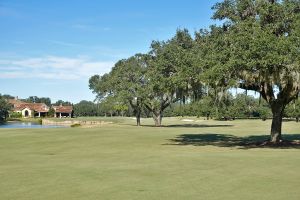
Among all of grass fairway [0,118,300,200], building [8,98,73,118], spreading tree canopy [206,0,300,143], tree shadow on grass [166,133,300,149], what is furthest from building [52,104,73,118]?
grass fairway [0,118,300,200]

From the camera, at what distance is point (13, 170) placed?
57.3 feet

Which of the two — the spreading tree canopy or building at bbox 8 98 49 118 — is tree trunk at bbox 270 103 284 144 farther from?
building at bbox 8 98 49 118

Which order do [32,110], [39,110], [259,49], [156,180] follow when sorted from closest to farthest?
1. [156,180]
2. [259,49]
3. [32,110]
4. [39,110]

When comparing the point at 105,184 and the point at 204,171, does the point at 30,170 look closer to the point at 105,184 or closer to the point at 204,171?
the point at 105,184

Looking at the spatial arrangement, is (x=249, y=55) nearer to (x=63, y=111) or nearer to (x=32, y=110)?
(x=63, y=111)

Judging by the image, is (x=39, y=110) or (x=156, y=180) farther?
(x=39, y=110)

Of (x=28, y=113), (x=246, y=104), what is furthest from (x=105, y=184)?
(x=28, y=113)

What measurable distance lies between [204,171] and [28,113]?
178838 mm

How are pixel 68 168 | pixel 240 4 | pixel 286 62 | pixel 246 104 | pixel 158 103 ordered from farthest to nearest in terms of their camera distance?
pixel 246 104 → pixel 158 103 → pixel 240 4 → pixel 286 62 → pixel 68 168

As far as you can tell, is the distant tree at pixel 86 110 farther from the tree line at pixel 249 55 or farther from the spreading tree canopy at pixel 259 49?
the spreading tree canopy at pixel 259 49

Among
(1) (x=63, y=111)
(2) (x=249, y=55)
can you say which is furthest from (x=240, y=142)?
(1) (x=63, y=111)

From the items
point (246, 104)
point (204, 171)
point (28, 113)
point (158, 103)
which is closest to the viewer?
point (204, 171)

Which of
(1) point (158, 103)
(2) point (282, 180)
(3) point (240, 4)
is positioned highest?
(3) point (240, 4)

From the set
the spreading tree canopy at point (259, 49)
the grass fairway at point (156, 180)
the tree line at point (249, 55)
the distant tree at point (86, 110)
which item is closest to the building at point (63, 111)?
the distant tree at point (86, 110)
